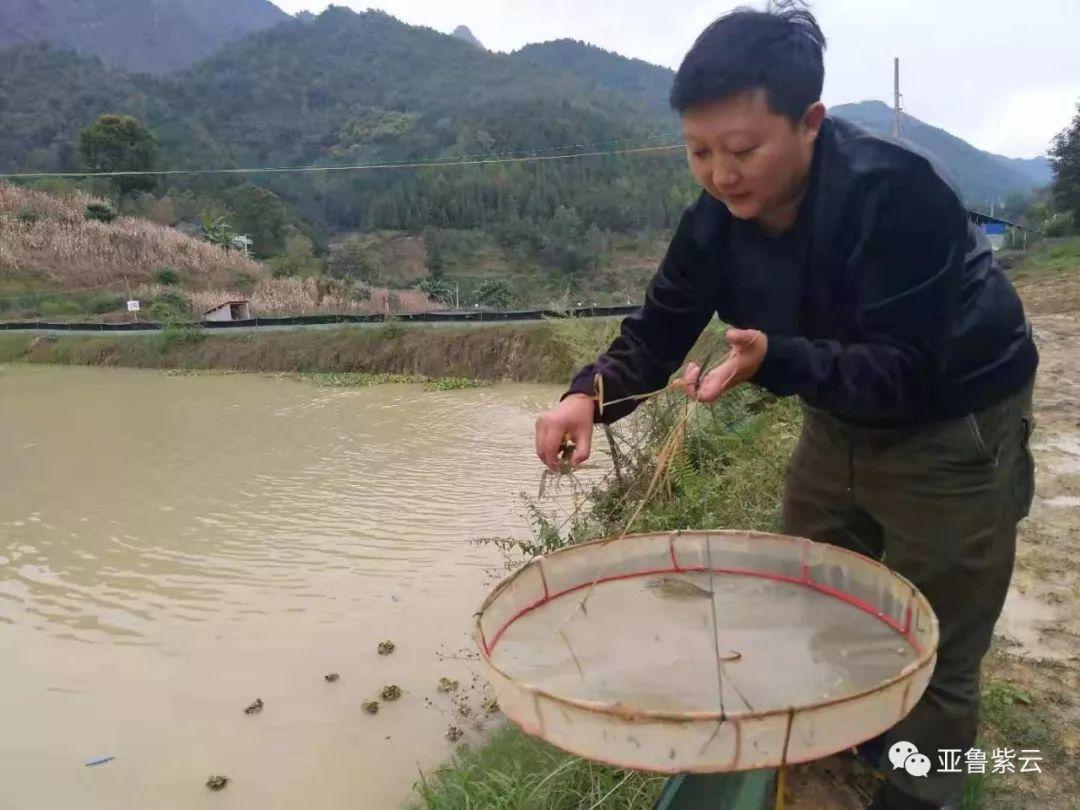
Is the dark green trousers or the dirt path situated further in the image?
the dirt path

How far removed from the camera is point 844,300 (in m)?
1.36

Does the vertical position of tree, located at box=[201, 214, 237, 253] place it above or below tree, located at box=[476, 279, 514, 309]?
above

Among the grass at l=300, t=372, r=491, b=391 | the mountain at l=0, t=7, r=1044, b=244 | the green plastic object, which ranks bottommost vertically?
the grass at l=300, t=372, r=491, b=391

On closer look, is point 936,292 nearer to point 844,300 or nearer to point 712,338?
point 844,300

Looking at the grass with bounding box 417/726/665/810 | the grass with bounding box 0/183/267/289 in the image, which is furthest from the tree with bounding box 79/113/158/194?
the grass with bounding box 417/726/665/810

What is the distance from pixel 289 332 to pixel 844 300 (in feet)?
45.6

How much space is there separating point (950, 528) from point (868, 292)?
458mm

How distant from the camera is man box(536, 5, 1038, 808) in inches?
48.6

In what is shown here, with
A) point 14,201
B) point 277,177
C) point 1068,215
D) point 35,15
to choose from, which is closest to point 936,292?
point 1068,215

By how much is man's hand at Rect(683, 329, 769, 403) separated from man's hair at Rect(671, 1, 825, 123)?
1.15ft

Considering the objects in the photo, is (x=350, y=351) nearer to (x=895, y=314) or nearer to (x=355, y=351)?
(x=355, y=351)

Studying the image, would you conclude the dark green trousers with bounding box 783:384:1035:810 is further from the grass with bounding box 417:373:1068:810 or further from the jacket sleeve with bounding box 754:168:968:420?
the grass with bounding box 417:373:1068:810

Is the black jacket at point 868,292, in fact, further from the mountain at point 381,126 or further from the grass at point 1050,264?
the mountain at point 381,126

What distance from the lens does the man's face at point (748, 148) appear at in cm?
123
